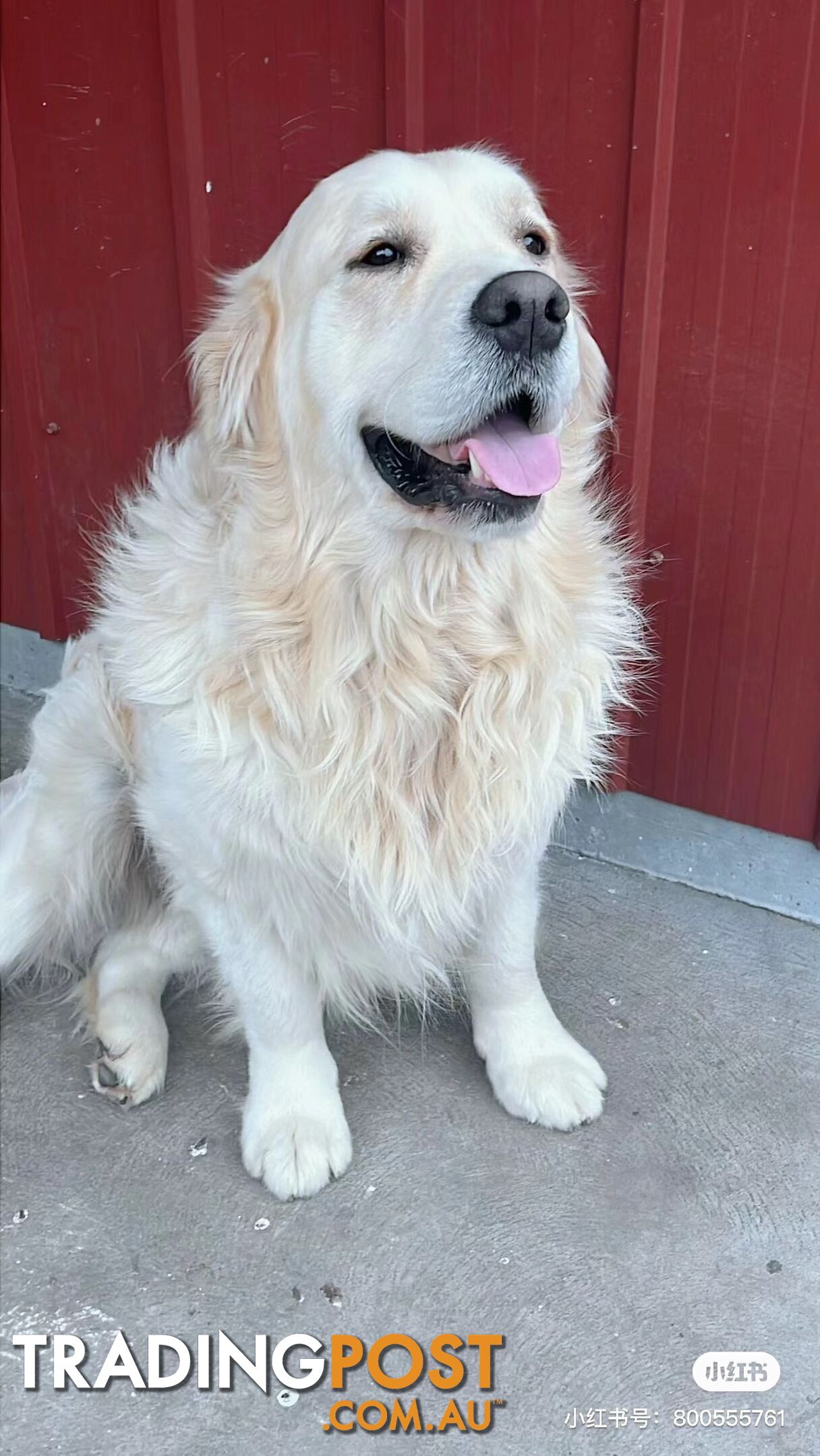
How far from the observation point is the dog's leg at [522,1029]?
1946 millimetres

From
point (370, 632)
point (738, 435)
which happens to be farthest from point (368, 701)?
point (738, 435)

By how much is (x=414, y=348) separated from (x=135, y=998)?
1.34 metres

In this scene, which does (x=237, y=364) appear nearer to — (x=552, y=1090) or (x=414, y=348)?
(x=414, y=348)

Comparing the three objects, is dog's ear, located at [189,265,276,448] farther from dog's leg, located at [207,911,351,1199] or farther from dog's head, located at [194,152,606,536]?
dog's leg, located at [207,911,351,1199]

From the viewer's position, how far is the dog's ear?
5.61ft

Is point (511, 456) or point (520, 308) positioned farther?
point (511, 456)

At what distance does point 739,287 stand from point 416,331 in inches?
37.8

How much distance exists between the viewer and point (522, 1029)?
2.03 metres

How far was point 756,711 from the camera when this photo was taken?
2428mm

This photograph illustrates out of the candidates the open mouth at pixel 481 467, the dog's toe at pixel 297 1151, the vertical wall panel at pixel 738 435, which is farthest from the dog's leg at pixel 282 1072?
the vertical wall panel at pixel 738 435

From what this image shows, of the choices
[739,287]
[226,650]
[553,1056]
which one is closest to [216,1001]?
[553,1056]

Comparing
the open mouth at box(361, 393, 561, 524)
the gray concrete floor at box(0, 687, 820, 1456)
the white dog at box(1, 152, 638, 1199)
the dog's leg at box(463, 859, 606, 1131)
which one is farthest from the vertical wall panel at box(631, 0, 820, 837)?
the open mouth at box(361, 393, 561, 524)

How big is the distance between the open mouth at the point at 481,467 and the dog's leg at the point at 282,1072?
788 millimetres

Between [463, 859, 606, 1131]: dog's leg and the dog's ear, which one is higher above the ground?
the dog's ear
